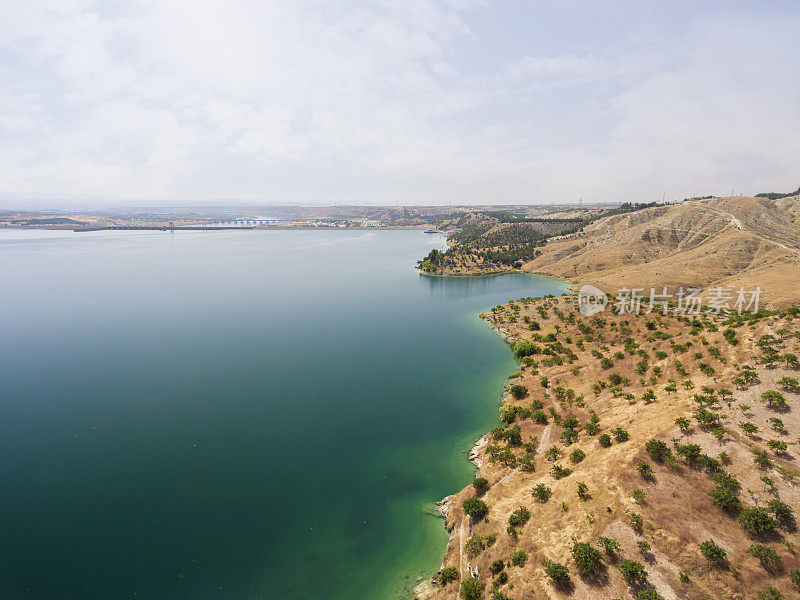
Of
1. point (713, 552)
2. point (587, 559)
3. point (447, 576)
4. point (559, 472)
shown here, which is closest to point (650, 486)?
point (713, 552)

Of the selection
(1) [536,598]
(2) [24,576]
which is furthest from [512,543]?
(2) [24,576]

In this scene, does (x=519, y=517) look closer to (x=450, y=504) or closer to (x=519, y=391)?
(x=450, y=504)

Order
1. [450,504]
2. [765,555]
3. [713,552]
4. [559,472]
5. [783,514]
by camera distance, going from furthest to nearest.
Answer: [450,504] → [559,472] → [783,514] → [713,552] → [765,555]

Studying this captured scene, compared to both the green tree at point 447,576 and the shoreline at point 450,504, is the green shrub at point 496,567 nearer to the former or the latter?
the green tree at point 447,576

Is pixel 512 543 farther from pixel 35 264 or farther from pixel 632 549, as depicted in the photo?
pixel 35 264

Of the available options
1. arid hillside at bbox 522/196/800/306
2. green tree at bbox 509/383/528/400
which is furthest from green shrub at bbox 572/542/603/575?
arid hillside at bbox 522/196/800/306
